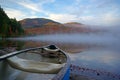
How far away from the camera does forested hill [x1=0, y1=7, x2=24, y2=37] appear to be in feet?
219

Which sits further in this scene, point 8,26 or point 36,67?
point 8,26

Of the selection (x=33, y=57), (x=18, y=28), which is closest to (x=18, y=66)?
(x=33, y=57)

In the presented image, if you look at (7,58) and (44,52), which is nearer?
(7,58)

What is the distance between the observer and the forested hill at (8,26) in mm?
66600

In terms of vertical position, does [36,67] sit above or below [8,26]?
below

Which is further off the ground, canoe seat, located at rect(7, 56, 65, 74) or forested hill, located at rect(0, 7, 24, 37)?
forested hill, located at rect(0, 7, 24, 37)

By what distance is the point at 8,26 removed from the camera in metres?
73.8

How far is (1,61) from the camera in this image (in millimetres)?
5387

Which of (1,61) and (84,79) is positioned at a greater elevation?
(1,61)

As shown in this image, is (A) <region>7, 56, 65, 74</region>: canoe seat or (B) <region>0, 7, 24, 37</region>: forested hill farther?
(B) <region>0, 7, 24, 37</region>: forested hill

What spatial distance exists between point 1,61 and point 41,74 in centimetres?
168

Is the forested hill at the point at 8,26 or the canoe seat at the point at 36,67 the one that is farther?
the forested hill at the point at 8,26

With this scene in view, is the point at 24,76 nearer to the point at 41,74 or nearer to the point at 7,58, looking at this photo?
the point at 41,74

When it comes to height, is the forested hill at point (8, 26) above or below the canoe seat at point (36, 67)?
above
